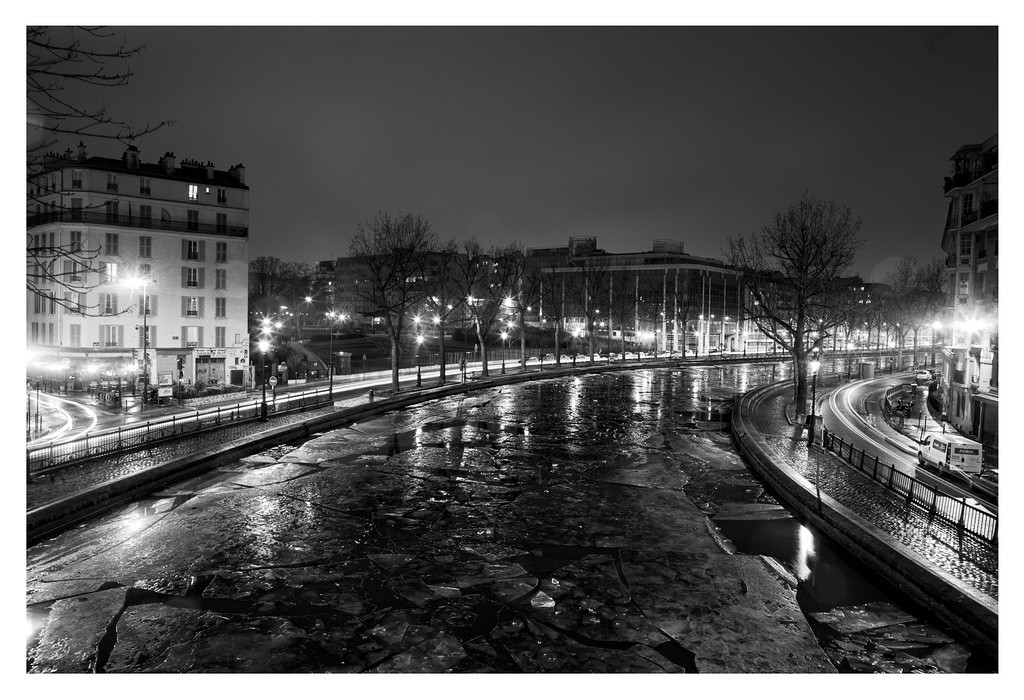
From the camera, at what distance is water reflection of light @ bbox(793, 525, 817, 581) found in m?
12.0

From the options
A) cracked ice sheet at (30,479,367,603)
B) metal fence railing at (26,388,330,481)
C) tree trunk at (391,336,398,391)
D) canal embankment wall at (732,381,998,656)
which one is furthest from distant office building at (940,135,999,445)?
metal fence railing at (26,388,330,481)

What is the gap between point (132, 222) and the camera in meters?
42.6

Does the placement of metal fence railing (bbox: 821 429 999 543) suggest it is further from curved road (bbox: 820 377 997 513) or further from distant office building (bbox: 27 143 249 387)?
distant office building (bbox: 27 143 249 387)

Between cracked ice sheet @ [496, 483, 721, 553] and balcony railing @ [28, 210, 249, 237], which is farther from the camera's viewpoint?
balcony railing @ [28, 210, 249, 237]

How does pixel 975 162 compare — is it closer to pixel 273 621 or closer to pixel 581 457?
pixel 581 457

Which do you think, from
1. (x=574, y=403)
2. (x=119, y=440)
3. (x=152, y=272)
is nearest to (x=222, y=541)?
(x=119, y=440)

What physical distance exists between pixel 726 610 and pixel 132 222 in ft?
152

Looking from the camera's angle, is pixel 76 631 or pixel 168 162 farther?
pixel 168 162

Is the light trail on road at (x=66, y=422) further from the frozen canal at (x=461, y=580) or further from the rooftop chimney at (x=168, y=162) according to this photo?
the rooftop chimney at (x=168, y=162)

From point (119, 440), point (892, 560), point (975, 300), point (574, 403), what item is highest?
point (975, 300)

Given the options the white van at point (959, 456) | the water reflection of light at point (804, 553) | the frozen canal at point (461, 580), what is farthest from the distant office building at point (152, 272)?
the white van at point (959, 456)

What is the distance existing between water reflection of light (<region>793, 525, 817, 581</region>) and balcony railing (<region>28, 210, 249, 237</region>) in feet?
143

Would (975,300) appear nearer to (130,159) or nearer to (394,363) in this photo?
(394,363)
